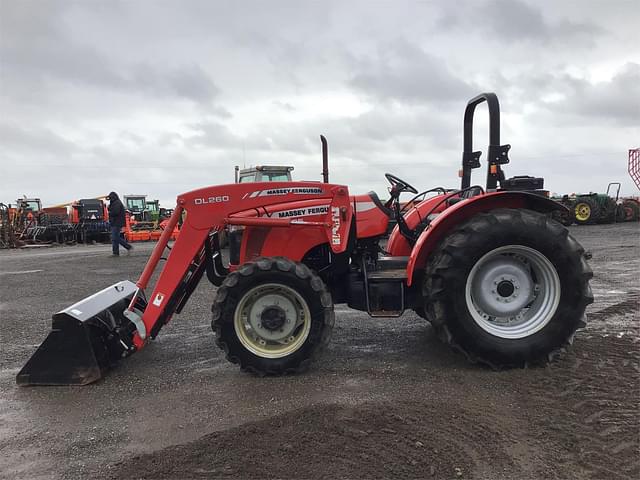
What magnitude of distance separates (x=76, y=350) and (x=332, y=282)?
6.65 feet

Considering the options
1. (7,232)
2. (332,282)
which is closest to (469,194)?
(332,282)

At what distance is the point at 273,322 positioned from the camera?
3.47 metres

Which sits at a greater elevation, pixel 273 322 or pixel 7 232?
pixel 7 232

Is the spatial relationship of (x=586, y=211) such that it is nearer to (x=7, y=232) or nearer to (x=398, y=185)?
(x=398, y=185)

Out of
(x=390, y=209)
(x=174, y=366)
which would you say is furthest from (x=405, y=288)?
(x=174, y=366)

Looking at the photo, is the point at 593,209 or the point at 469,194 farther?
the point at 593,209

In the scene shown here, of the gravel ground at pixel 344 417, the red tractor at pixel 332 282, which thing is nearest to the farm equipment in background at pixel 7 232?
the gravel ground at pixel 344 417

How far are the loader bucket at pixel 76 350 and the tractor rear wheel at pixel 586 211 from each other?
21.8 m

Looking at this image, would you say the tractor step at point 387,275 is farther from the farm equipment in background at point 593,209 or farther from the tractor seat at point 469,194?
the farm equipment in background at point 593,209

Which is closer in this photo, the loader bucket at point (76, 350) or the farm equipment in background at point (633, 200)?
the loader bucket at point (76, 350)

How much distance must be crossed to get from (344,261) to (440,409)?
4.67 feet

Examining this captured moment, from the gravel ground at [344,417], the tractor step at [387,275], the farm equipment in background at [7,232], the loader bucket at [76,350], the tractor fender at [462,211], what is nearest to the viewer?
the gravel ground at [344,417]

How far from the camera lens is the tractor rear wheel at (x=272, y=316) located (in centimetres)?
338

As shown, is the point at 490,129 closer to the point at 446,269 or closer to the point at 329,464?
the point at 446,269
